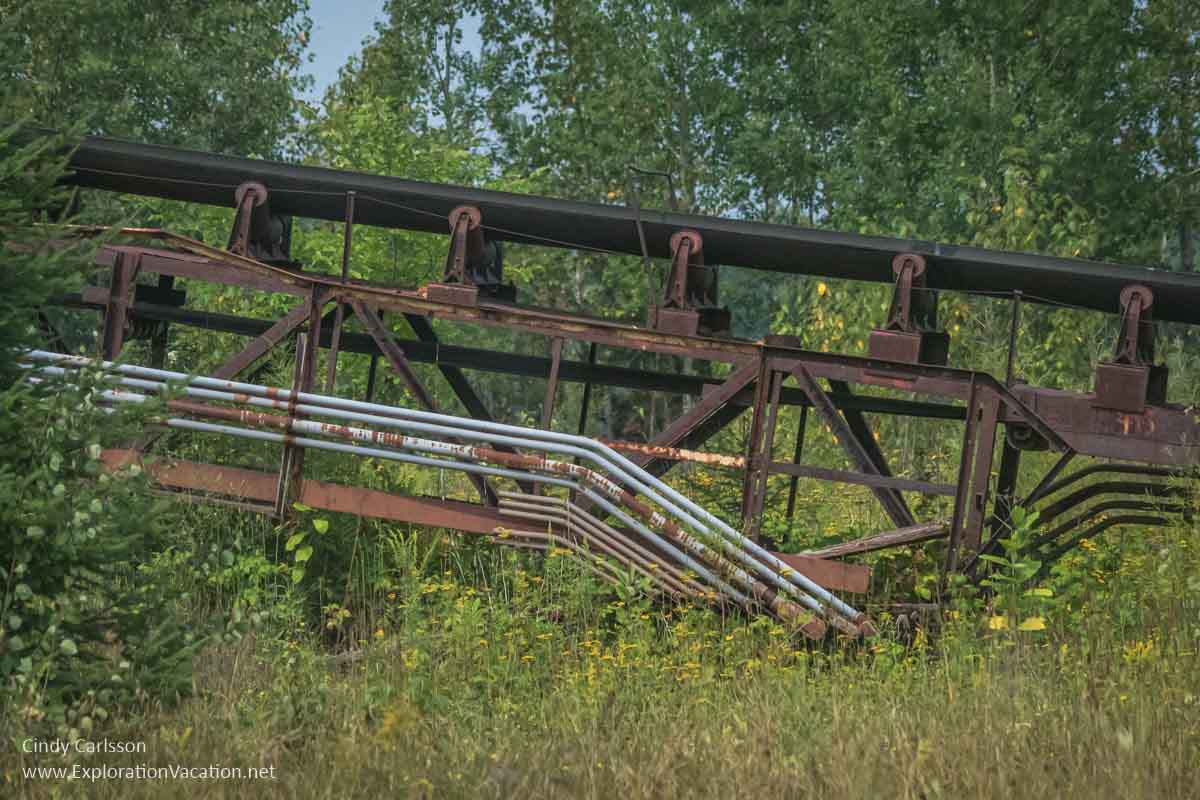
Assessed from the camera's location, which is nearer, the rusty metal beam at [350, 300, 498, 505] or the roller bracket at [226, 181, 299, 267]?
the rusty metal beam at [350, 300, 498, 505]

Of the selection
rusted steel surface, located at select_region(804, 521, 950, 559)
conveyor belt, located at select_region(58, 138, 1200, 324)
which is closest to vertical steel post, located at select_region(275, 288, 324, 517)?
Answer: conveyor belt, located at select_region(58, 138, 1200, 324)

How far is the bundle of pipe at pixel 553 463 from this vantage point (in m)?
11.9

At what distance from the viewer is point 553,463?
42.0 feet

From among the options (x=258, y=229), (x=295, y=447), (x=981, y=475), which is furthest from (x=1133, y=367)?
(x=258, y=229)

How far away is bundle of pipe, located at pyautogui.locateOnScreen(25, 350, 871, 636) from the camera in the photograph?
1188cm

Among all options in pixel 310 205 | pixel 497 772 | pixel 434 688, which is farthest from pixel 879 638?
pixel 310 205

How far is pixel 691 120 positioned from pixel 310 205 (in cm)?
3170

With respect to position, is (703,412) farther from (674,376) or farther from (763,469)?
(674,376)

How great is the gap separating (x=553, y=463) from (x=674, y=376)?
315 centimetres

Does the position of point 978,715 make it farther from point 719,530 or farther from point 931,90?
point 931,90

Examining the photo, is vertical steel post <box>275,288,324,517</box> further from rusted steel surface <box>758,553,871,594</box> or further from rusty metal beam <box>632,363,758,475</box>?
rusted steel surface <box>758,553,871,594</box>

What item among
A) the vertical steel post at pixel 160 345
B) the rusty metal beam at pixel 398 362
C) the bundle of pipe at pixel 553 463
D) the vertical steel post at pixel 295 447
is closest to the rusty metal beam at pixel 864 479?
the bundle of pipe at pixel 553 463

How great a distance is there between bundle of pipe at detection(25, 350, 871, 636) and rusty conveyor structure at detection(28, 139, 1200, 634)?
4 cm

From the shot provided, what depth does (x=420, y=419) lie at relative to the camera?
12.7m
